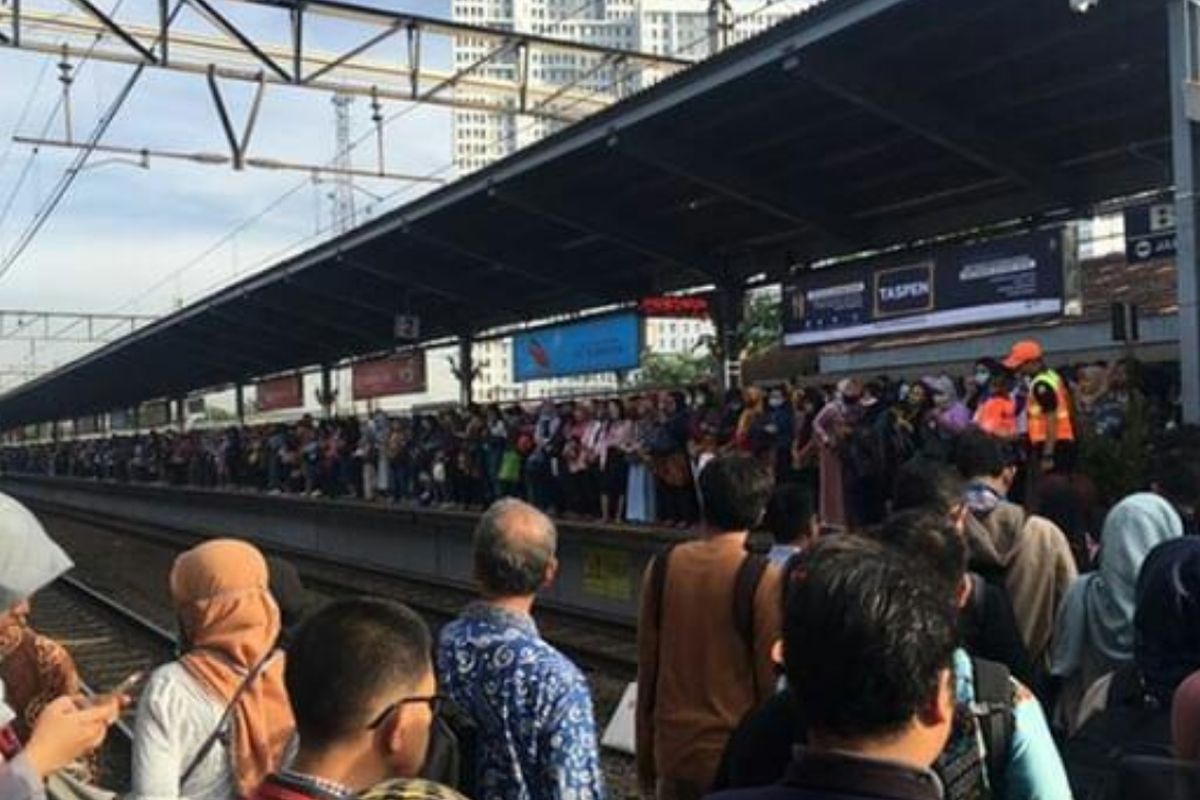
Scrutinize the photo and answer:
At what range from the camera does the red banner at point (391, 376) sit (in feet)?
78.7

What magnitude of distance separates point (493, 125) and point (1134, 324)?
2130 cm

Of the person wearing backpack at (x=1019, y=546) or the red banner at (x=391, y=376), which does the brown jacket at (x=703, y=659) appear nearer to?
the person wearing backpack at (x=1019, y=546)

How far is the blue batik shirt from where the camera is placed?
3.00 metres

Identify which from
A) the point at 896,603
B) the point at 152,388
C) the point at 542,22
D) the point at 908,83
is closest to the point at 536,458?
the point at 908,83

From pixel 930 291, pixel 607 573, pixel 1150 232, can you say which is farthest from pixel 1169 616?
pixel 607 573

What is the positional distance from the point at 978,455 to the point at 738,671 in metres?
1.38

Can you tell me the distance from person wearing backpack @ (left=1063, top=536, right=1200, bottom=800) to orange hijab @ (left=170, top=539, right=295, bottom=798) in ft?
7.25

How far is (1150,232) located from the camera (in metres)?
8.77

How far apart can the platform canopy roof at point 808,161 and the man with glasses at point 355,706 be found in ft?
24.6

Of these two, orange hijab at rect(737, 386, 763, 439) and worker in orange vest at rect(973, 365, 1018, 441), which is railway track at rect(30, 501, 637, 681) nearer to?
orange hijab at rect(737, 386, 763, 439)

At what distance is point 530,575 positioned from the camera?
3256mm

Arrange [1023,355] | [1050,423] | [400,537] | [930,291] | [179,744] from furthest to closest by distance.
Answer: [400,537] < [930,291] < [1023,355] < [1050,423] < [179,744]

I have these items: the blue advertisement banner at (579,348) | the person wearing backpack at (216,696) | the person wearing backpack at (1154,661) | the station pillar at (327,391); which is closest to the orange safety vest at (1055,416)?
the person wearing backpack at (1154,661)

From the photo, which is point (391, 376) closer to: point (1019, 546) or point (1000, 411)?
point (1000, 411)
